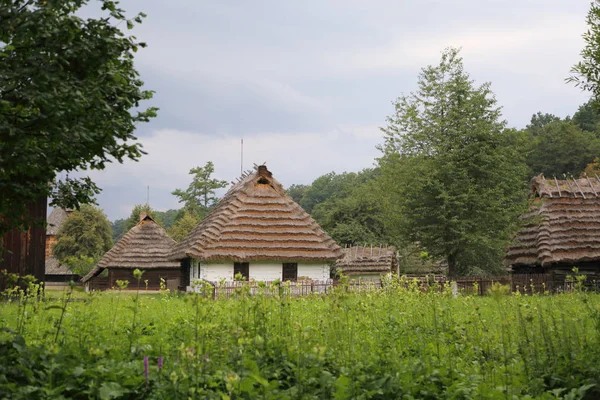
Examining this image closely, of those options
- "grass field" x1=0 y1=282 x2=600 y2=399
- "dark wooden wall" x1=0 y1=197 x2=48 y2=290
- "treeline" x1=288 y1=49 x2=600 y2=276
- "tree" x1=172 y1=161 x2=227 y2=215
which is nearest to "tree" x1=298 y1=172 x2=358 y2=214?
"tree" x1=172 y1=161 x2=227 y2=215

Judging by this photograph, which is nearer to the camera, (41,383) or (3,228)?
(41,383)

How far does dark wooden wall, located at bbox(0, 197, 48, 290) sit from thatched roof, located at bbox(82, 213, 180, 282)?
786 inches

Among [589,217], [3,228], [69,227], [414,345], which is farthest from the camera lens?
[69,227]

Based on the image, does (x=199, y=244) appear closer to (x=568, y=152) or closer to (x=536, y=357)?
(x=536, y=357)

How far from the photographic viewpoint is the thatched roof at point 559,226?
28438mm

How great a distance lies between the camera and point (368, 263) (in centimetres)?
4175

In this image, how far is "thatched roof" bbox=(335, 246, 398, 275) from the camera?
41.3m

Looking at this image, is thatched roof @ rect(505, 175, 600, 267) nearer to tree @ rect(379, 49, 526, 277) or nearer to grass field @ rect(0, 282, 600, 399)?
tree @ rect(379, 49, 526, 277)

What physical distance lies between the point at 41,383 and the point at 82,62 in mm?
3348

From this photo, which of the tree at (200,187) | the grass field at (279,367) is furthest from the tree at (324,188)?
the grass field at (279,367)

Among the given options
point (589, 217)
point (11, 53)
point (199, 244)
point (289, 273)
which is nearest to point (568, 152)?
point (589, 217)

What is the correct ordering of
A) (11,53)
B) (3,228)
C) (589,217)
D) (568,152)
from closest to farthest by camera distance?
1. (11,53)
2. (3,228)
3. (589,217)
4. (568,152)

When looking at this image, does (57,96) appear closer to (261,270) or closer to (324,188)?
(261,270)

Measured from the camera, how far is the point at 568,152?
54.5 meters
